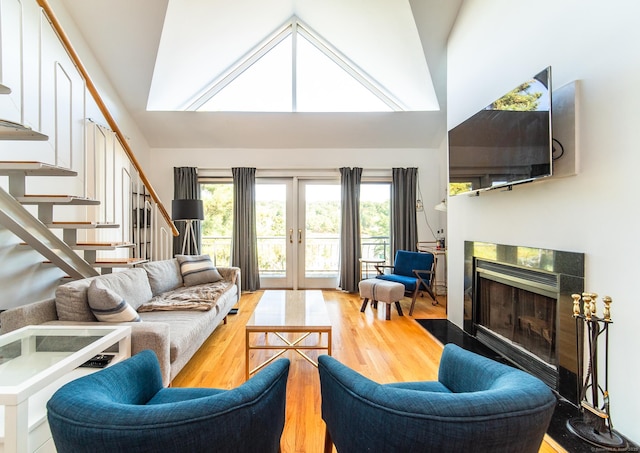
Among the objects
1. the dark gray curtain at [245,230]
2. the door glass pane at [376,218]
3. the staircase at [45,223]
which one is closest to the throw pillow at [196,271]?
A: the staircase at [45,223]

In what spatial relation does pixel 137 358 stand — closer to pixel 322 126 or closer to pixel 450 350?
pixel 450 350

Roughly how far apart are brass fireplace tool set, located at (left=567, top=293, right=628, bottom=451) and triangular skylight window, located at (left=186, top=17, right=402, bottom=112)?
3763 mm

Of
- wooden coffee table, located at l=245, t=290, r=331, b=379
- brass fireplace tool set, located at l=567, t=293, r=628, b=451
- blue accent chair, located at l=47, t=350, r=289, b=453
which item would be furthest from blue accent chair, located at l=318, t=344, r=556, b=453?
wooden coffee table, located at l=245, t=290, r=331, b=379

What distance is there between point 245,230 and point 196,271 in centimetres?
149

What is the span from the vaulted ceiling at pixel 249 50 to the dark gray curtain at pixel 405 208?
0.53m

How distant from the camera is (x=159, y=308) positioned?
268 centimetres

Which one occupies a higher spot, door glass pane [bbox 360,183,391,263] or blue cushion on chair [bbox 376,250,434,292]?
door glass pane [bbox 360,183,391,263]

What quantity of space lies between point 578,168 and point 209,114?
4.41 m

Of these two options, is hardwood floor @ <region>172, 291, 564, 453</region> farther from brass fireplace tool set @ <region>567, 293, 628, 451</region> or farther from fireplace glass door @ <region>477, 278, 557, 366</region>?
fireplace glass door @ <region>477, 278, 557, 366</region>

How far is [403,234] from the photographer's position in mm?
5270

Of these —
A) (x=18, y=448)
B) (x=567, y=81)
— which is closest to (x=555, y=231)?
(x=567, y=81)

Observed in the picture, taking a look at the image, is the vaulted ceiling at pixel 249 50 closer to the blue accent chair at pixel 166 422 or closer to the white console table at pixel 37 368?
the white console table at pixel 37 368

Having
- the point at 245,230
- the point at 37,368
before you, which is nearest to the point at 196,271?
the point at 245,230

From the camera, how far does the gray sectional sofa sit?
185 centimetres
